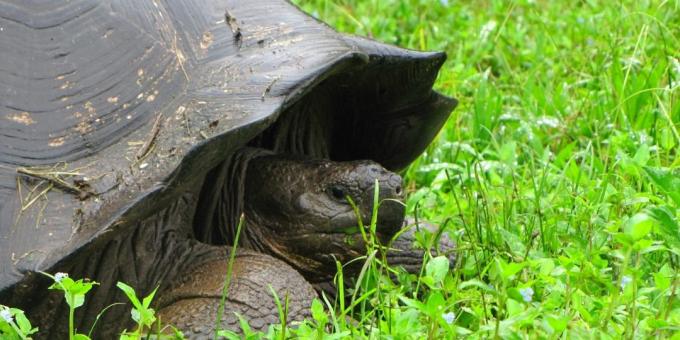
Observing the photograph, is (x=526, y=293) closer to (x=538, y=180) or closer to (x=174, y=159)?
(x=174, y=159)

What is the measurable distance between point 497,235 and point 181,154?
0.96 metres

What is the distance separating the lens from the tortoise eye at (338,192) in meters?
3.41

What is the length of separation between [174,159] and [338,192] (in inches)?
24.9

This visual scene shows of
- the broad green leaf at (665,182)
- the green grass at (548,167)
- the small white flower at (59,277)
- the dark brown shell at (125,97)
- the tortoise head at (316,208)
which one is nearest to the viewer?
the small white flower at (59,277)

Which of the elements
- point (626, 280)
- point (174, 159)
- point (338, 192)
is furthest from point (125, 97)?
point (626, 280)

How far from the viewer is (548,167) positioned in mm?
3943

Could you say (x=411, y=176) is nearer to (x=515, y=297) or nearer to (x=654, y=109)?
(x=654, y=109)

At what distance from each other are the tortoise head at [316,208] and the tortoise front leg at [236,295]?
0.17 meters

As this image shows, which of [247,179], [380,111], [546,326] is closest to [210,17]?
[247,179]

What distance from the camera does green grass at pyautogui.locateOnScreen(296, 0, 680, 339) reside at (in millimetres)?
2744

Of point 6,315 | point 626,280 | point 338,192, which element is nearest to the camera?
point 6,315

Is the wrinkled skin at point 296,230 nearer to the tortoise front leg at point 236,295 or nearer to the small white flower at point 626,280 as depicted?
the tortoise front leg at point 236,295

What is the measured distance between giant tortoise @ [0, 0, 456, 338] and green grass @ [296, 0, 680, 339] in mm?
336

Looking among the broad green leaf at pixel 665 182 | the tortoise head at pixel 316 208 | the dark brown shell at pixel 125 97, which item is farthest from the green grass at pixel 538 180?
the dark brown shell at pixel 125 97
